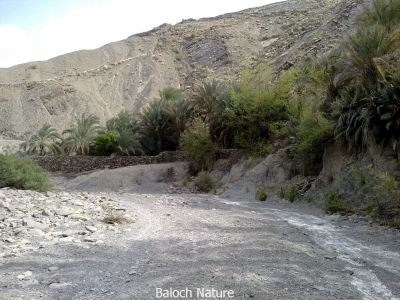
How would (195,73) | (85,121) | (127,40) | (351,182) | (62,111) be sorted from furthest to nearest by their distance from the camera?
1. (127,40)
2. (195,73)
3. (62,111)
4. (85,121)
5. (351,182)

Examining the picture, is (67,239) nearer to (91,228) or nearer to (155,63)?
(91,228)

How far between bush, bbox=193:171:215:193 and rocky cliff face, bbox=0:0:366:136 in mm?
21412

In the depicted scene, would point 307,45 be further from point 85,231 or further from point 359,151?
point 85,231

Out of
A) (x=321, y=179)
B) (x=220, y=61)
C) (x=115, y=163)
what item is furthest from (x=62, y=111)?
(x=321, y=179)

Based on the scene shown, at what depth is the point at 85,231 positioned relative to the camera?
10305 millimetres

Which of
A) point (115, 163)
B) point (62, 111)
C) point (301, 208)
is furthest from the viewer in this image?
point (62, 111)

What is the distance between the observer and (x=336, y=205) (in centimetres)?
1470

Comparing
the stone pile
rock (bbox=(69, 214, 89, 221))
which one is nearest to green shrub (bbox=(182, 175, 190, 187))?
the stone pile

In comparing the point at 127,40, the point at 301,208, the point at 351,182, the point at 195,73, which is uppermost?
the point at 127,40

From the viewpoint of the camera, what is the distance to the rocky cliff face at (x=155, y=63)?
60.6 m

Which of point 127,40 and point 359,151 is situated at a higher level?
point 127,40

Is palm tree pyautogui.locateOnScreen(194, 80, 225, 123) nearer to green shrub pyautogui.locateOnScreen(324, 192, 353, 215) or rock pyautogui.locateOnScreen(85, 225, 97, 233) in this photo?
green shrub pyautogui.locateOnScreen(324, 192, 353, 215)

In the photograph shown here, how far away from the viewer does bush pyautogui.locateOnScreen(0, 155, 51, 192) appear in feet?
58.5

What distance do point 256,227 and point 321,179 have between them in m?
7.43
